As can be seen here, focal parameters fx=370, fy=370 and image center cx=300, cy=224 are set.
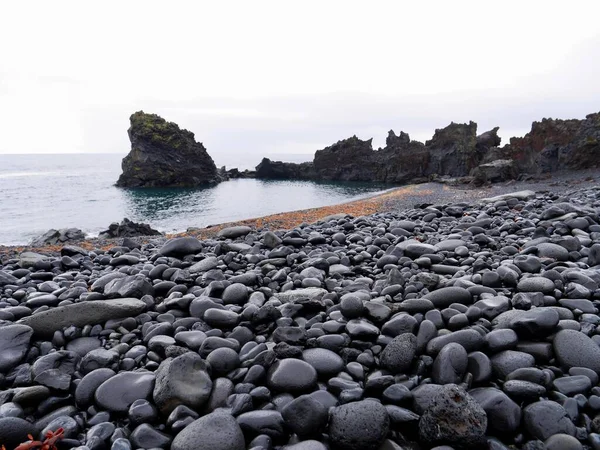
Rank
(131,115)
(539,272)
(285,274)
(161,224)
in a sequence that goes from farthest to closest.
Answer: (131,115)
(161,224)
(285,274)
(539,272)

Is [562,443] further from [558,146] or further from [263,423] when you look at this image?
[558,146]

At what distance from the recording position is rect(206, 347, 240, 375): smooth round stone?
3572 mm

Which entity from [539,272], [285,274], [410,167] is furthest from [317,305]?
[410,167]

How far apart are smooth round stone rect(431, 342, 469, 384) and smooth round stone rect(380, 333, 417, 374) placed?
0.76 ft

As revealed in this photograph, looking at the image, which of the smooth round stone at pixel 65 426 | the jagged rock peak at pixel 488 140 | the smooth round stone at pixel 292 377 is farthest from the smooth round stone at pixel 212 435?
the jagged rock peak at pixel 488 140

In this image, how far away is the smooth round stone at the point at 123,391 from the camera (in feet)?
10.7

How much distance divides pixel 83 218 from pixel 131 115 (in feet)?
135

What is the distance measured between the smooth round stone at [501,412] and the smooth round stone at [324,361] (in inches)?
47.7

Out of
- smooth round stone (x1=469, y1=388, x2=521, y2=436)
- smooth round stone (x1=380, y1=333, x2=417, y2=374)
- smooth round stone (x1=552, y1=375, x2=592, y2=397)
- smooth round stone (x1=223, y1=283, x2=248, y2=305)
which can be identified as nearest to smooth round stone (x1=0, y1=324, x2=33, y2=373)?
smooth round stone (x1=223, y1=283, x2=248, y2=305)

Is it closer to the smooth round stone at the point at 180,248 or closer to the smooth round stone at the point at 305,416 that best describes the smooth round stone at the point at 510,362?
the smooth round stone at the point at 305,416

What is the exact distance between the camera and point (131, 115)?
213ft

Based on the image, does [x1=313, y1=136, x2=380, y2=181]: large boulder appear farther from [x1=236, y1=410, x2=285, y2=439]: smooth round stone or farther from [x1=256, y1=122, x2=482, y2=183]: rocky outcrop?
[x1=236, y1=410, x2=285, y2=439]: smooth round stone

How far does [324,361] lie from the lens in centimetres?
356

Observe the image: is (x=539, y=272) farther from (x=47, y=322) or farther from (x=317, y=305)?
(x=47, y=322)
